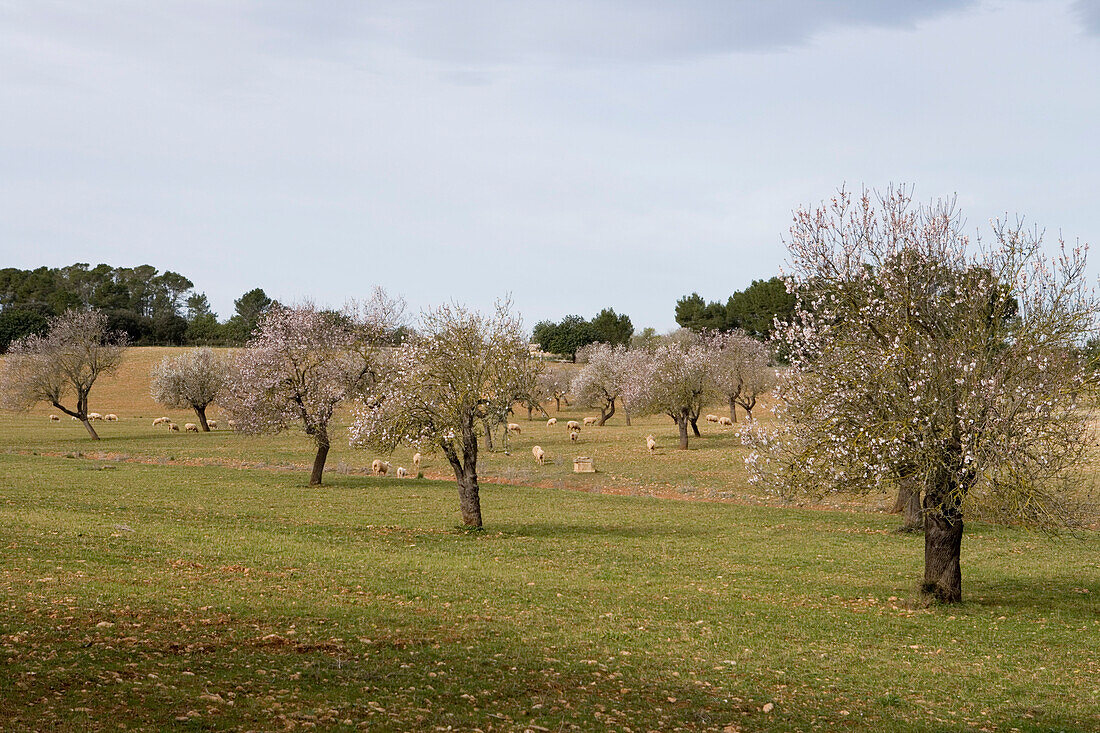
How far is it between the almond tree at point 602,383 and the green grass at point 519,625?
68680 millimetres

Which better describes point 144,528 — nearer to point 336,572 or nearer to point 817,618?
point 336,572

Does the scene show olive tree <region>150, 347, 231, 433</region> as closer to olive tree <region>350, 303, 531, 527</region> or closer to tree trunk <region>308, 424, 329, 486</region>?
tree trunk <region>308, 424, 329, 486</region>

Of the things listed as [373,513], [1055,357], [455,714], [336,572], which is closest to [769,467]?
[1055,357]

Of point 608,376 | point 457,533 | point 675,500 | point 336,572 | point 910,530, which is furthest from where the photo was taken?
point 608,376

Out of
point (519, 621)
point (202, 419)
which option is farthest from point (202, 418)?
point (519, 621)

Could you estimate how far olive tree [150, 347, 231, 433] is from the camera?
323ft

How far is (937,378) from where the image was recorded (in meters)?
19.4

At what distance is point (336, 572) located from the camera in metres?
22.5

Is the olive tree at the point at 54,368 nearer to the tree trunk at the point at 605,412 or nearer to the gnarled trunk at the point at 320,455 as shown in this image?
the gnarled trunk at the point at 320,455

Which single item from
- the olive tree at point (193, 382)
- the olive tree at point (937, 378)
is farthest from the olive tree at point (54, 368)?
the olive tree at point (937, 378)

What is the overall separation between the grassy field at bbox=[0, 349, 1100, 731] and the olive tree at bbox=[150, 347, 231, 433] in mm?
62348

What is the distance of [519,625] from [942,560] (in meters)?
10.9

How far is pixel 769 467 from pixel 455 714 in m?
13.4

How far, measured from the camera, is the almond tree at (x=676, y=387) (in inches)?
2739
